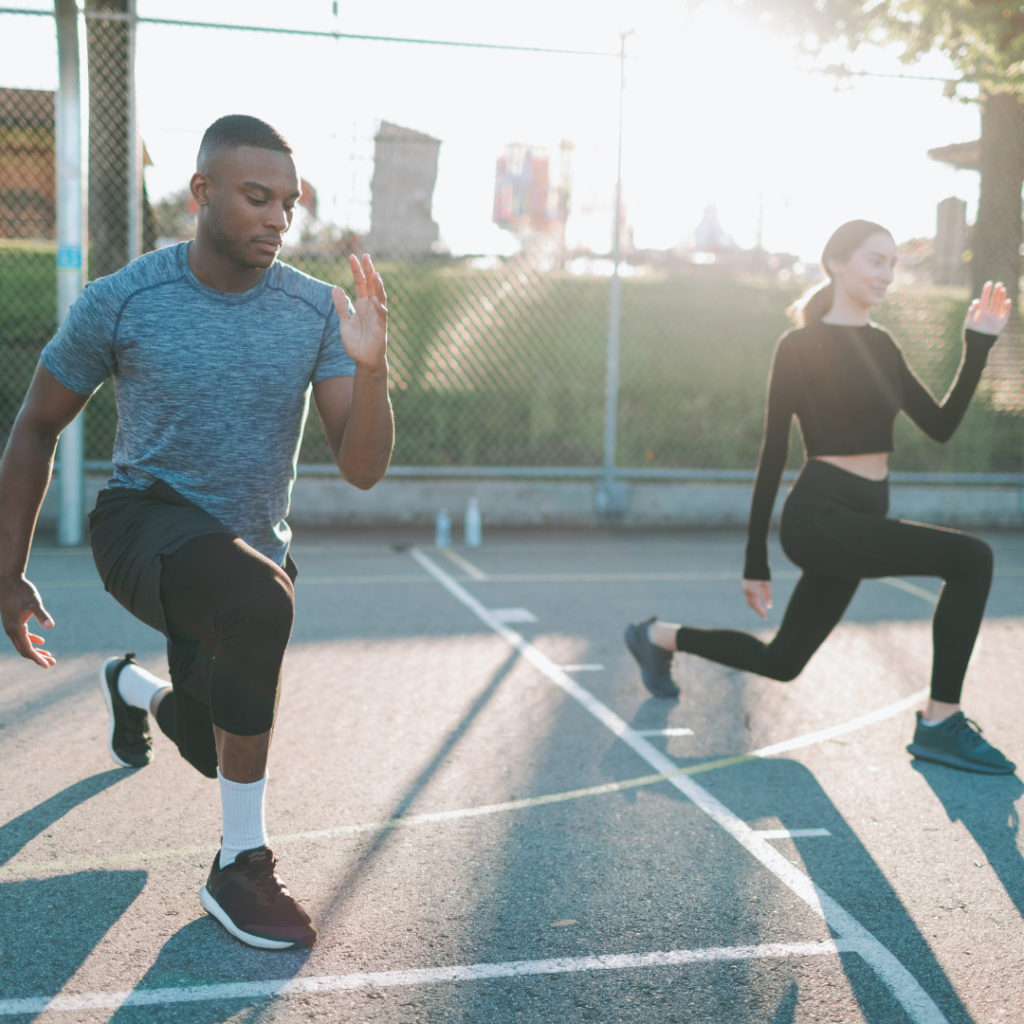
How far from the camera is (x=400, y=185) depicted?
950cm

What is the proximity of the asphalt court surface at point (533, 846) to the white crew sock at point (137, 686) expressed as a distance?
29cm

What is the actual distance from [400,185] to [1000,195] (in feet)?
20.2

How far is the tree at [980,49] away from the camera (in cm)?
1059

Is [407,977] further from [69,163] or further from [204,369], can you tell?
[69,163]

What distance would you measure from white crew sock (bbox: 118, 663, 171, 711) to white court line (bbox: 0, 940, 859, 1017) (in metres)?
1.40

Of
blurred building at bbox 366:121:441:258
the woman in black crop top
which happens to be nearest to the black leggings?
the woman in black crop top

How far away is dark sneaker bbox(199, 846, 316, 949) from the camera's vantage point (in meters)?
2.84

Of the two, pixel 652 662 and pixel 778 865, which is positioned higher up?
pixel 652 662

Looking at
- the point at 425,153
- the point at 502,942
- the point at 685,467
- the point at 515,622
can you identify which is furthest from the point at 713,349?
the point at 502,942

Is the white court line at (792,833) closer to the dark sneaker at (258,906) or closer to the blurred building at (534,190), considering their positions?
the dark sneaker at (258,906)

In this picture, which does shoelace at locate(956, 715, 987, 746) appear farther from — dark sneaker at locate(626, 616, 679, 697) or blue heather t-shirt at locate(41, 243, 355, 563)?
blue heather t-shirt at locate(41, 243, 355, 563)

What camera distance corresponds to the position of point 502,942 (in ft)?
9.60

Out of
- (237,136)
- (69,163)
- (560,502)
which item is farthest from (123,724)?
(560,502)

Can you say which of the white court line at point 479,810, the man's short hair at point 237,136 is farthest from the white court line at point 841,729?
the man's short hair at point 237,136
